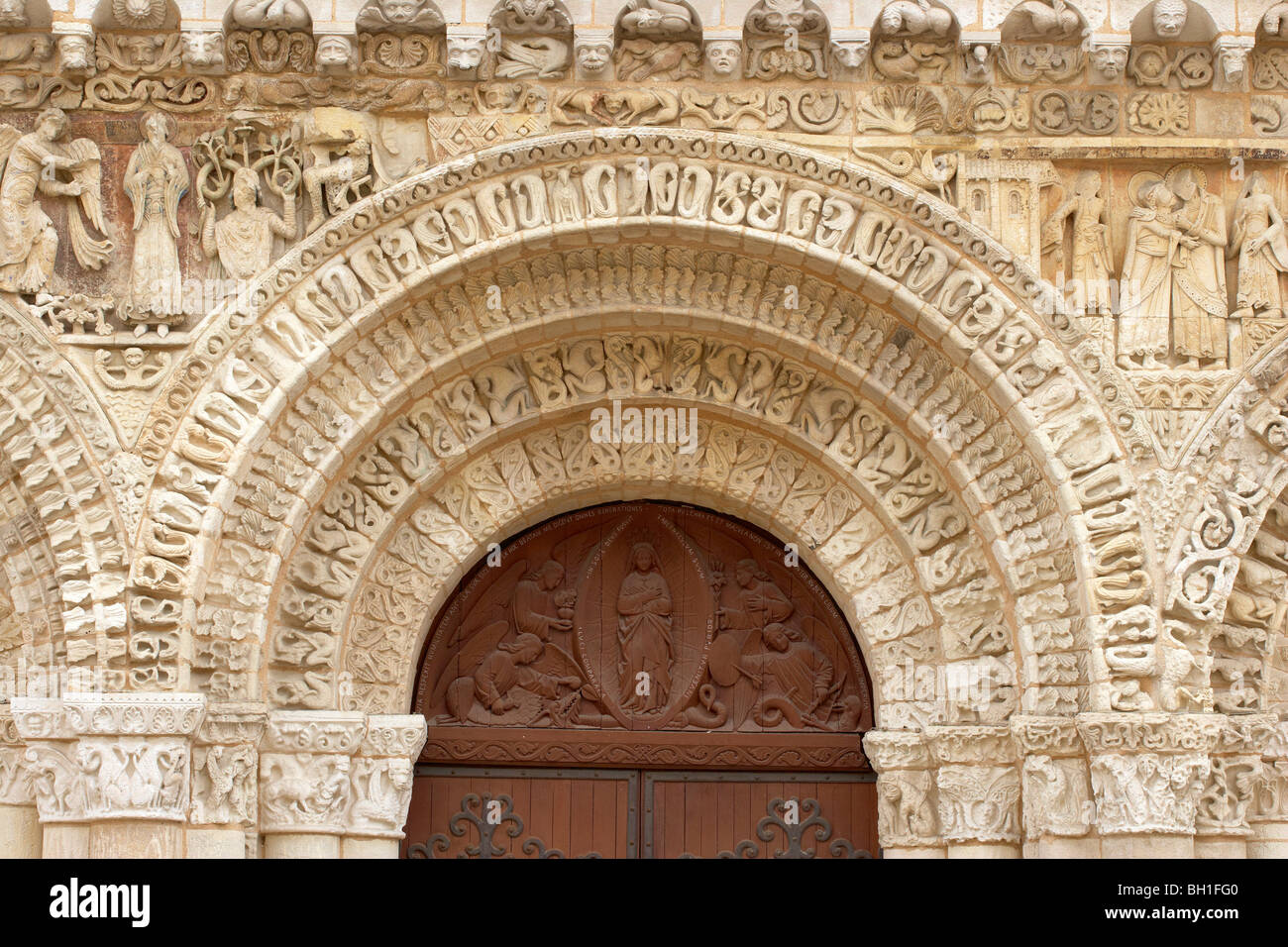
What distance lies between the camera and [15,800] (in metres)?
8.45

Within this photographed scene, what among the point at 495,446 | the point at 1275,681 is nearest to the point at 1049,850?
the point at 1275,681

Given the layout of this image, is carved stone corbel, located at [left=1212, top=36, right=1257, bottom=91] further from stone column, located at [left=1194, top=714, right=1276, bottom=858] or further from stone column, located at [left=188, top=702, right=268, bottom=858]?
stone column, located at [left=188, top=702, right=268, bottom=858]

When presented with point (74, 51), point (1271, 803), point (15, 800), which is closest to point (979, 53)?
point (1271, 803)

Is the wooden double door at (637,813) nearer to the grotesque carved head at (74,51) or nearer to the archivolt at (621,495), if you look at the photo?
the archivolt at (621,495)

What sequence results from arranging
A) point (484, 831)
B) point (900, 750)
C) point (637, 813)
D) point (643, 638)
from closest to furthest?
point (900, 750) → point (484, 831) → point (637, 813) → point (643, 638)

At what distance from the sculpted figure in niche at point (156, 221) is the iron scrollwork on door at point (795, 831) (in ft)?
12.3

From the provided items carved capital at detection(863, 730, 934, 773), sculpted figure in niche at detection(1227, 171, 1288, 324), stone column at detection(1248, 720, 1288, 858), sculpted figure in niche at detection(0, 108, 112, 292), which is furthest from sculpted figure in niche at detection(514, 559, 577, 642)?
sculpted figure in niche at detection(1227, 171, 1288, 324)

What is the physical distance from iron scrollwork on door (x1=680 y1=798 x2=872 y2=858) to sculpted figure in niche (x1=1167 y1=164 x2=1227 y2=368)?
288cm

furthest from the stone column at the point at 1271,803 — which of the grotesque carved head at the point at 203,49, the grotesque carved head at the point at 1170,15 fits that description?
the grotesque carved head at the point at 203,49

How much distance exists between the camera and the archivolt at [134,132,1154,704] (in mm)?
8523

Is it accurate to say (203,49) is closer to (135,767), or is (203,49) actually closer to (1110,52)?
(135,767)

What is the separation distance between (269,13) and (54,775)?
3.67 m
